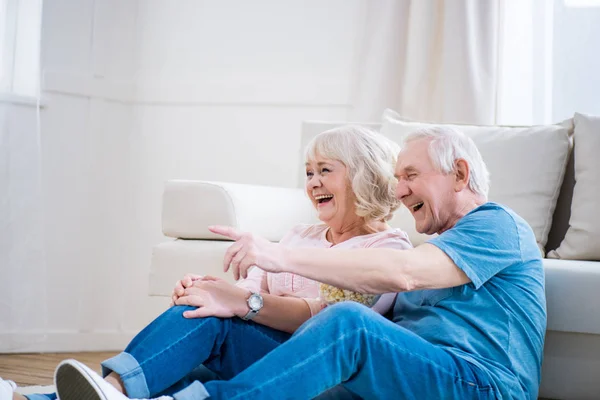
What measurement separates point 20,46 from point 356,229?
1843mm

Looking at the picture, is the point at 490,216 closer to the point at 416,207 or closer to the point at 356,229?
the point at 416,207

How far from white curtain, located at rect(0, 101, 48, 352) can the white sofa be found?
854 millimetres

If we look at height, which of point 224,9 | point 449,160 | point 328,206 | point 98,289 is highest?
point 224,9

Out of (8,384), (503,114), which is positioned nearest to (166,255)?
(8,384)

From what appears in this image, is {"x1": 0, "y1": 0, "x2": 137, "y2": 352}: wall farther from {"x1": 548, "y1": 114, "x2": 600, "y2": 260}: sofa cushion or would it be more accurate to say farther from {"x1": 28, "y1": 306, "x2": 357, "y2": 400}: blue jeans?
{"x1": 548, "y1": 114, "x2": 600, "y2": 260}: sofa cushion

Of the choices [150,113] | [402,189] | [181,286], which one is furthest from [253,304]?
[150,113]

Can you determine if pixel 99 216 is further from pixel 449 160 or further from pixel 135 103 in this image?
pixel 449 160

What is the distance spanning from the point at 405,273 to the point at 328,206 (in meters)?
0.45

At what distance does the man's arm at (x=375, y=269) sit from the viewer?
1253 millimetres

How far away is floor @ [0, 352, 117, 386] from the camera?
2387 mm

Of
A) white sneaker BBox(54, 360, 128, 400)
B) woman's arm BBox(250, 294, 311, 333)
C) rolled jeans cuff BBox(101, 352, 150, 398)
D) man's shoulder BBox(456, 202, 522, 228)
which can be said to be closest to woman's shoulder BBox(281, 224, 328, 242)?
woman's arm BBox(250, 294, 311, 333)

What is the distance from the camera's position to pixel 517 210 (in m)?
2.21

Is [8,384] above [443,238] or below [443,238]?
below

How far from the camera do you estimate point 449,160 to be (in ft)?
4.72
